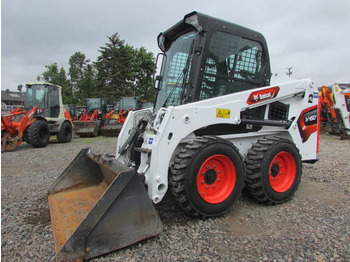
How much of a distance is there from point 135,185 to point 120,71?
35.2m

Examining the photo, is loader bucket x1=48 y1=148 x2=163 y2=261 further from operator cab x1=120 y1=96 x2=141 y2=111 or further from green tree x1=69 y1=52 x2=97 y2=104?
green tree x1=69 y1=52 x2=97 y2=104

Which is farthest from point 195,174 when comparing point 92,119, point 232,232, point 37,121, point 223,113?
point 92,119

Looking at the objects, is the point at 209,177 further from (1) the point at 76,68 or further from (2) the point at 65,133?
(1) the point at 76,68

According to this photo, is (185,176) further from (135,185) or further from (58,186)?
(58,186)

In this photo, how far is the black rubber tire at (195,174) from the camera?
2709 millimetres

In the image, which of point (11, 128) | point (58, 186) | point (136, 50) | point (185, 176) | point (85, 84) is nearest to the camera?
point (185, 176)

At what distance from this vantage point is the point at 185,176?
8.87 feet

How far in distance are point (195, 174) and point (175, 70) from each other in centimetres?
173

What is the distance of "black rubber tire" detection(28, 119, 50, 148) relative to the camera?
9.39m

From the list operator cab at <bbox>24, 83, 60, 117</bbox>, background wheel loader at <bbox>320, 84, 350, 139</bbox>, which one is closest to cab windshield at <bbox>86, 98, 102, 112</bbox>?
operator cab at <bbox>24, 83, 60, 117</bbox>

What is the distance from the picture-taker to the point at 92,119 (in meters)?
16.8

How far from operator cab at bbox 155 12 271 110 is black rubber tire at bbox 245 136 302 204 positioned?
0.92m

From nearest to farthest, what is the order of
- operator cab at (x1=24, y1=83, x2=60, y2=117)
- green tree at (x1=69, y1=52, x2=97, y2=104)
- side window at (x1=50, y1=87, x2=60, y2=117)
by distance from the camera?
operator cab at (x1=24, y1=83, x2=60, y2=117)
side window at (x1=50, y1=87, x2=60, y2=117)
green tree at (x1=69, y1=52, x2=97, y2=104)

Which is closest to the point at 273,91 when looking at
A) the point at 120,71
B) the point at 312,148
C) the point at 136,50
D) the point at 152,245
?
the point at 312,148
